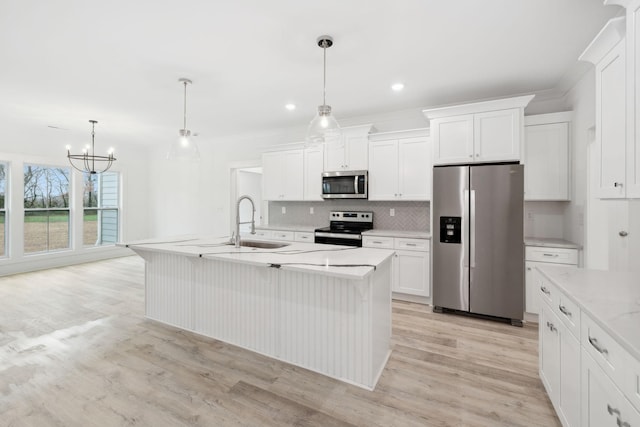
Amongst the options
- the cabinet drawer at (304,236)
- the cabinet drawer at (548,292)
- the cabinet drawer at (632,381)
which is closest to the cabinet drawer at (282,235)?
the cabinet drawer at (304,236)

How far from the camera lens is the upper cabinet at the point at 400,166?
388 centimetres

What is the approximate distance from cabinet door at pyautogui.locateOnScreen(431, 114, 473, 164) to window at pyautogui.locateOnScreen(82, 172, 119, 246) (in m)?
6.94

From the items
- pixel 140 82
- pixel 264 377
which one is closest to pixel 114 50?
pixel 140 82

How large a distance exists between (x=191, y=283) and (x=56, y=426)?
133cm

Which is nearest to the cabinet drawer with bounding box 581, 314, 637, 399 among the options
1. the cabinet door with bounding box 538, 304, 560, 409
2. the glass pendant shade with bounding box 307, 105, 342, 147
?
the cabinet door with bounding box 538, 304, 560, 409

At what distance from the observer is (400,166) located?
404 cm

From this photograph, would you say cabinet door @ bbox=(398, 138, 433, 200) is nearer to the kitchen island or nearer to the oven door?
the oven door

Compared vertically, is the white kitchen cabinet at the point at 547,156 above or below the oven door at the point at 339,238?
above

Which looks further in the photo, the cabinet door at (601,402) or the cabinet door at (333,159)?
the cabinet door at (333,159)

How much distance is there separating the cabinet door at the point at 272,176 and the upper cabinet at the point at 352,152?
993mm

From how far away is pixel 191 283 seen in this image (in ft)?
9.50

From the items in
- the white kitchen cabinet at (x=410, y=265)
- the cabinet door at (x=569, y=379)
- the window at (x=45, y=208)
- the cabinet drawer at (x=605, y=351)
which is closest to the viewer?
the cabinet drawer at (x=605, y=351)

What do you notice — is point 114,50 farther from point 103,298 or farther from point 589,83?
point 589,83

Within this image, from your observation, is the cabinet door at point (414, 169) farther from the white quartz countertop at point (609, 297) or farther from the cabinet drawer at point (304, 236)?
the white quartz countertop at point (609, 297)
